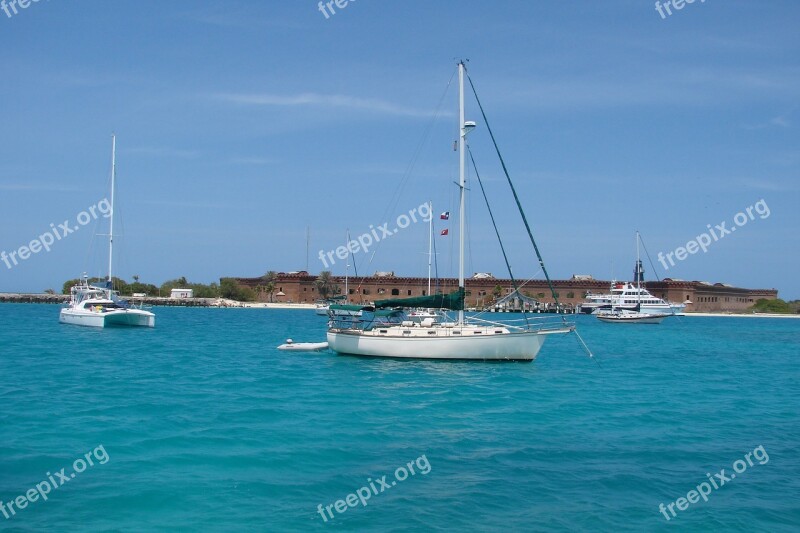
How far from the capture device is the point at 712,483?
37.6 feet

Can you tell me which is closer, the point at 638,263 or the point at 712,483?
the point at 712,483

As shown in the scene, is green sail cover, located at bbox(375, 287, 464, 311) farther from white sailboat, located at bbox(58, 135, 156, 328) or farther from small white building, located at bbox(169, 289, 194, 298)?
small white building, located at bbox(169, 289, 194, 298)

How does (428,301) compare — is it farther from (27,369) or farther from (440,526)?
(440,526)

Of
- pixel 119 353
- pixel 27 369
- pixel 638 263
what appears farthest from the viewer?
pixel 638 263

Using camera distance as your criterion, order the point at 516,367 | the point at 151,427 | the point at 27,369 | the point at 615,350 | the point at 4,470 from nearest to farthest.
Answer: the point at 4,470 → the point at 151,427 → the point at 27,369 → the point at 516,367 → the point at 615,350

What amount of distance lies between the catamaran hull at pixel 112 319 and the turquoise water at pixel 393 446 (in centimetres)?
2148

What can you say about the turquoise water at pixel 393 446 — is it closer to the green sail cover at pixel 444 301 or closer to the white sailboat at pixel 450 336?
the white sailboat at pixel 450 336

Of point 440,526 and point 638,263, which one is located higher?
point 638,263

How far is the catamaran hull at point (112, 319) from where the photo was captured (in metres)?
46.7

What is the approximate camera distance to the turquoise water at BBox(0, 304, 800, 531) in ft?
32.2

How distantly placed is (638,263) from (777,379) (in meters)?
64.6

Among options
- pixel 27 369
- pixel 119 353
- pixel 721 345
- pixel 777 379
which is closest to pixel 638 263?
pixel 721 345

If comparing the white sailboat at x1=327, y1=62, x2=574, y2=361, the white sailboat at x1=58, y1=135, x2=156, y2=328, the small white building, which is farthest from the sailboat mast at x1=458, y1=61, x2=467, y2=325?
the small white building

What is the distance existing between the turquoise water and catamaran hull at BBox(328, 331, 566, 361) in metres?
0.41
